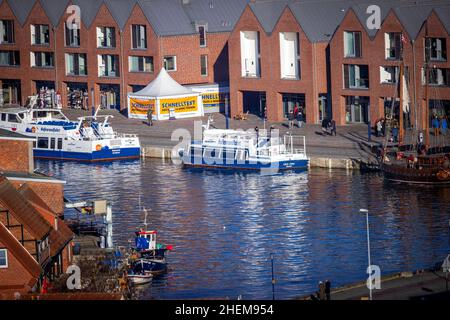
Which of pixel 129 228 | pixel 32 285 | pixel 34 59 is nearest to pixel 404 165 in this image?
pixel 129 228

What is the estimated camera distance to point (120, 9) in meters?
109

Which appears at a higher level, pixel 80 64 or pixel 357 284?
pixel 80 64

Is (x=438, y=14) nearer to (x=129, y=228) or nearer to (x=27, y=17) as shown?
(x=129, y=228)

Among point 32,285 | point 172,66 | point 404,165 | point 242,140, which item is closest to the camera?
point 32,285

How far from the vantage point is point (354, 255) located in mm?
63719

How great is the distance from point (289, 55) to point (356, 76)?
235 inches

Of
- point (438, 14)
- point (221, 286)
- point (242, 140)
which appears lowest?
point (221, 286)

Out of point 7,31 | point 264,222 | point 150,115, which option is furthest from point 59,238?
point 7,31

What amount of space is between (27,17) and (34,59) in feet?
10.7

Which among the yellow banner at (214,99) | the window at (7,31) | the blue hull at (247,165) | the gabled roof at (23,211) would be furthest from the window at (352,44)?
the gabled roof at (23,211)

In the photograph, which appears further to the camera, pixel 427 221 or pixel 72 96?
pixel 72 96

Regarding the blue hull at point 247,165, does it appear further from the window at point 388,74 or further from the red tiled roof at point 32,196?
the red tiled roof at point 32,196

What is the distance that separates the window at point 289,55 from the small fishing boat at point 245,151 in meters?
8.58

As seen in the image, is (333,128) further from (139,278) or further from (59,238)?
(59,238)
